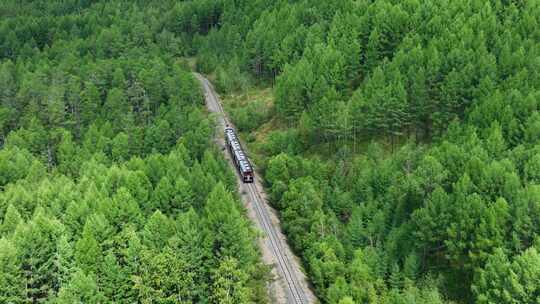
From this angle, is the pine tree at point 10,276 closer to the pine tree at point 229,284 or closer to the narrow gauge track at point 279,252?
the pine tree at point 229,284

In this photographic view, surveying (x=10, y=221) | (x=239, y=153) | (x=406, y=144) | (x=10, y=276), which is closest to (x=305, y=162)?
(x=239, y=153)

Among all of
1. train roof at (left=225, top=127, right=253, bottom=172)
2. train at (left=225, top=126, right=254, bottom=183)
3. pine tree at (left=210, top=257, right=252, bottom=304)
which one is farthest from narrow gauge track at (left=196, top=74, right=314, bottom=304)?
pine tree at (left=210, top=257, right=252, bottom=304)

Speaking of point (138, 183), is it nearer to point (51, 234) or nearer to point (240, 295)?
point (51, 234)

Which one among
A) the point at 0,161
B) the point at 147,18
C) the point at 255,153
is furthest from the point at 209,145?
the point at 147,18

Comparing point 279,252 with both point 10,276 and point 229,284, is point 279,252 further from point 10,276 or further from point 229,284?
point 10,276

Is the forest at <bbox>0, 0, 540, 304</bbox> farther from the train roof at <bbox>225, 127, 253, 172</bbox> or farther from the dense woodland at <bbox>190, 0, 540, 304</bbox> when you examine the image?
the train roof at <bbox>225, 127, 253, 172</bbox>

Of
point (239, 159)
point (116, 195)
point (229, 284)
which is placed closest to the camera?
point (229, 284)
